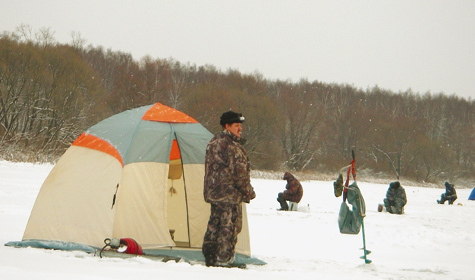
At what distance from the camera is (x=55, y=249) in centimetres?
596

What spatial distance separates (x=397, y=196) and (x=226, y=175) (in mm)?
10212

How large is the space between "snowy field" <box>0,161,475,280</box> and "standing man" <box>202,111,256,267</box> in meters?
0.31

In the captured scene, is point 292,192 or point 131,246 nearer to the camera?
point 131,246

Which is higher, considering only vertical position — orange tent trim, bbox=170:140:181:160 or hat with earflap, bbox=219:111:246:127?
hat with earflap, bbox=219:111:246:127

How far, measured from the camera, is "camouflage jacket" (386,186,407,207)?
1462cm

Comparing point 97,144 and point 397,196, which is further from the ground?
point 97,144

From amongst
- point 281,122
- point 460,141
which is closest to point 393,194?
point 281,122

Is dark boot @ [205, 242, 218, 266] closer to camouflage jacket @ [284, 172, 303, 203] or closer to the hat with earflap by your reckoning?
the hat with earflap

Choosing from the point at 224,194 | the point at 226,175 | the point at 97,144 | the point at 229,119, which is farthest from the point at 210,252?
the point at 97,144

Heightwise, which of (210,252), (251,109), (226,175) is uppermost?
(251,109)

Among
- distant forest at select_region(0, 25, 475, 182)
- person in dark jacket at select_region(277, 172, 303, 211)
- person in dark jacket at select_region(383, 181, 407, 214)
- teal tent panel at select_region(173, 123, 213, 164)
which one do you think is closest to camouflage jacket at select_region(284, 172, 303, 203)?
person in dark jacket at select_region(277, 172, 303, 211)

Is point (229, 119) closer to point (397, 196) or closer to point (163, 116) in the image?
point (163, 116)

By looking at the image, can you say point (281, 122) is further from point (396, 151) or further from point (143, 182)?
point (143, 182)

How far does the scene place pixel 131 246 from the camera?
5840 mm
